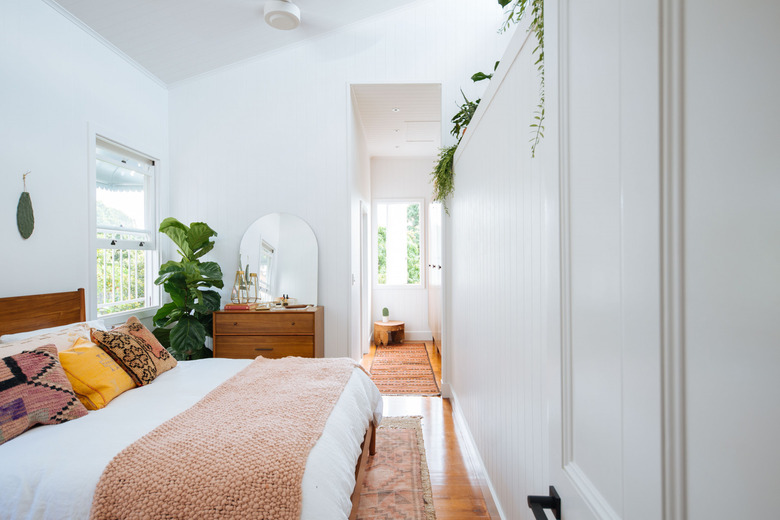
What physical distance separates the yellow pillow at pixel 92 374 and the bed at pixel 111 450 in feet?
0.19

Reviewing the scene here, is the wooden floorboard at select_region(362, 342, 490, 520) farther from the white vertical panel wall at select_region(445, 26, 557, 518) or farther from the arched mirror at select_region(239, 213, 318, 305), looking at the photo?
the arched mirror at select_region(239, 213, 318, 305)

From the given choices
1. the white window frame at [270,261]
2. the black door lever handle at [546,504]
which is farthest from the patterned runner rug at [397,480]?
the white window frame at [270,261]

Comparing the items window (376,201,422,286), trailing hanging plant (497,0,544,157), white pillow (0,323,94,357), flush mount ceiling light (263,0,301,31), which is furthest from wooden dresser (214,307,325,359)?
window (376,201,422,286)

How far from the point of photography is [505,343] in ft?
5.10

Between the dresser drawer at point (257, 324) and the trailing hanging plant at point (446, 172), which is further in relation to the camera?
the dresser drawer at point (257, 324)

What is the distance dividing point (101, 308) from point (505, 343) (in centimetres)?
310

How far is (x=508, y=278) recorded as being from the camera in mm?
1496

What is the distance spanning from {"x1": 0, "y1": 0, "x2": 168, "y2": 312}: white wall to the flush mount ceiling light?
4.10 feet

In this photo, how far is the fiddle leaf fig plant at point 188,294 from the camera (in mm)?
3235

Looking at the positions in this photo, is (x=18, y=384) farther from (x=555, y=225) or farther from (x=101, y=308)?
(x=555, y=225)

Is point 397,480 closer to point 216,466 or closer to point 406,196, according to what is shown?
point 216,466

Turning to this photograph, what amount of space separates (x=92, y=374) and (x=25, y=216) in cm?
118

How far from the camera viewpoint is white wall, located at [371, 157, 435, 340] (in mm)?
6094

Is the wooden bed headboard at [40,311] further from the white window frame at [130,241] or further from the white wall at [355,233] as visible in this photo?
the white wall at [355,233]
